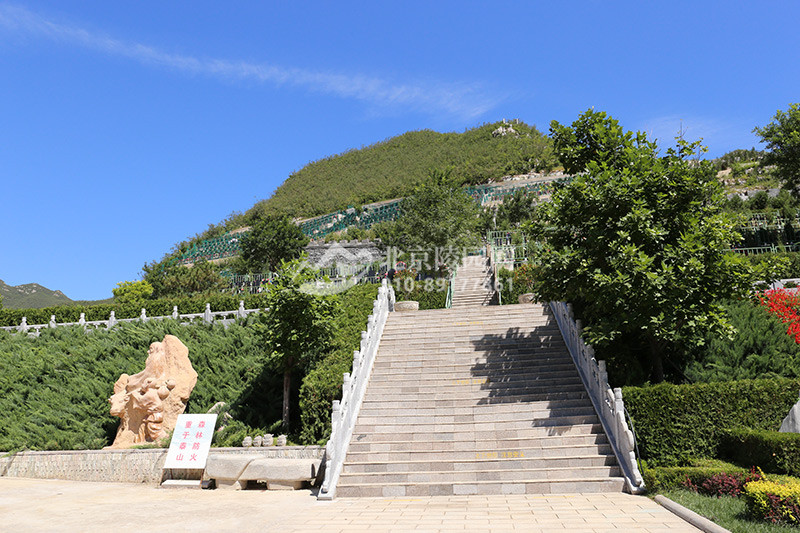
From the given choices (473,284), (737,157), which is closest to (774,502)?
(473,284)

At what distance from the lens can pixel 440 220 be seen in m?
28.4

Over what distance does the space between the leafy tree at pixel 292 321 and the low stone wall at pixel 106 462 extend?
84.8 inches

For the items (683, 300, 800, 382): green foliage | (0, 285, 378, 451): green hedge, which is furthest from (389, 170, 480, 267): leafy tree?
(683, 300, 800, 382): green foliage

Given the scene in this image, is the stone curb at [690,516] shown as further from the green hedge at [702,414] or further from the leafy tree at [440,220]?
the leafy tree at [440,220]

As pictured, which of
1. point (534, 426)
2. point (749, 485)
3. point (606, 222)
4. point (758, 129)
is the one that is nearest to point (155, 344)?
point (534, 426)

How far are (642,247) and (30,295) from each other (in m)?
118

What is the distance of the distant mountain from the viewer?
92.6 metres

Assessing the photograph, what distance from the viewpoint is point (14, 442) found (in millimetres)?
15516

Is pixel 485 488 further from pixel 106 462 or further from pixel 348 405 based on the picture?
pixel 106 462

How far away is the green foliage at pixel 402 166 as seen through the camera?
66.4 m

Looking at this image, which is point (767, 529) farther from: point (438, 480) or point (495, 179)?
point (495, 179)

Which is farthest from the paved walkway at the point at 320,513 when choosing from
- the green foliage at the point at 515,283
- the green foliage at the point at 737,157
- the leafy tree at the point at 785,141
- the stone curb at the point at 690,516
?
the green foliage at the point at 737,157

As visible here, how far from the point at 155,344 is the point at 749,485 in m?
15.5

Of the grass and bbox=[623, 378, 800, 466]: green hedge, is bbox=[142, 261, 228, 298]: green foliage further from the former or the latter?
the grass
